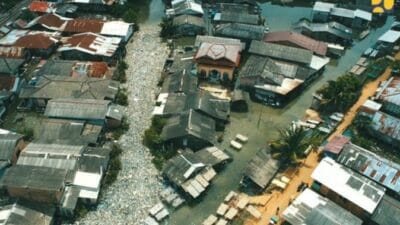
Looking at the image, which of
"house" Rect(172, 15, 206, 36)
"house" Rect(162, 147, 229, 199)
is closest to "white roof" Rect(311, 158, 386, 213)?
"house" Rect(162, 147, 229, 199)

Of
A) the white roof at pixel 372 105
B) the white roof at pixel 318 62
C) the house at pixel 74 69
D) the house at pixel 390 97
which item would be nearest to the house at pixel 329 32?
the white roof at pixel 318 62

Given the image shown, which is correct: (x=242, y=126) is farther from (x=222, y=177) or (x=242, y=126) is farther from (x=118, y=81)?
(x=118, y=81)

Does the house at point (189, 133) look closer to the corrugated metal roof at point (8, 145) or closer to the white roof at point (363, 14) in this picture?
the corrugated metal roof at point (8, 145)

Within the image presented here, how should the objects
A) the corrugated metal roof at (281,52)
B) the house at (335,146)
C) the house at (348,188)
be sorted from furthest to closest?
the corrugated metal roof at (281,52) → the house at (335,146) → the house at (348,188)

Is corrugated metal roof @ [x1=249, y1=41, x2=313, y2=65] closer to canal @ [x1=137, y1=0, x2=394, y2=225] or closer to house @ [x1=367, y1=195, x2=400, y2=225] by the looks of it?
canal @ [x1=137, y1=0, x2=394, y2=225]

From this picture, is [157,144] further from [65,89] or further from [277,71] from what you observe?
[277,71]

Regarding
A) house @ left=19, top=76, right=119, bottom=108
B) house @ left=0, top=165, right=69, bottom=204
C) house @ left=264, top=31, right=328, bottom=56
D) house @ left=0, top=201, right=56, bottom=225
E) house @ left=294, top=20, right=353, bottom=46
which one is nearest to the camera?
house @ left=0, top=201, right=56, bottom=225

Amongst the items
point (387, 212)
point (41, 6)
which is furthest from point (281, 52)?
point (41, 6)
